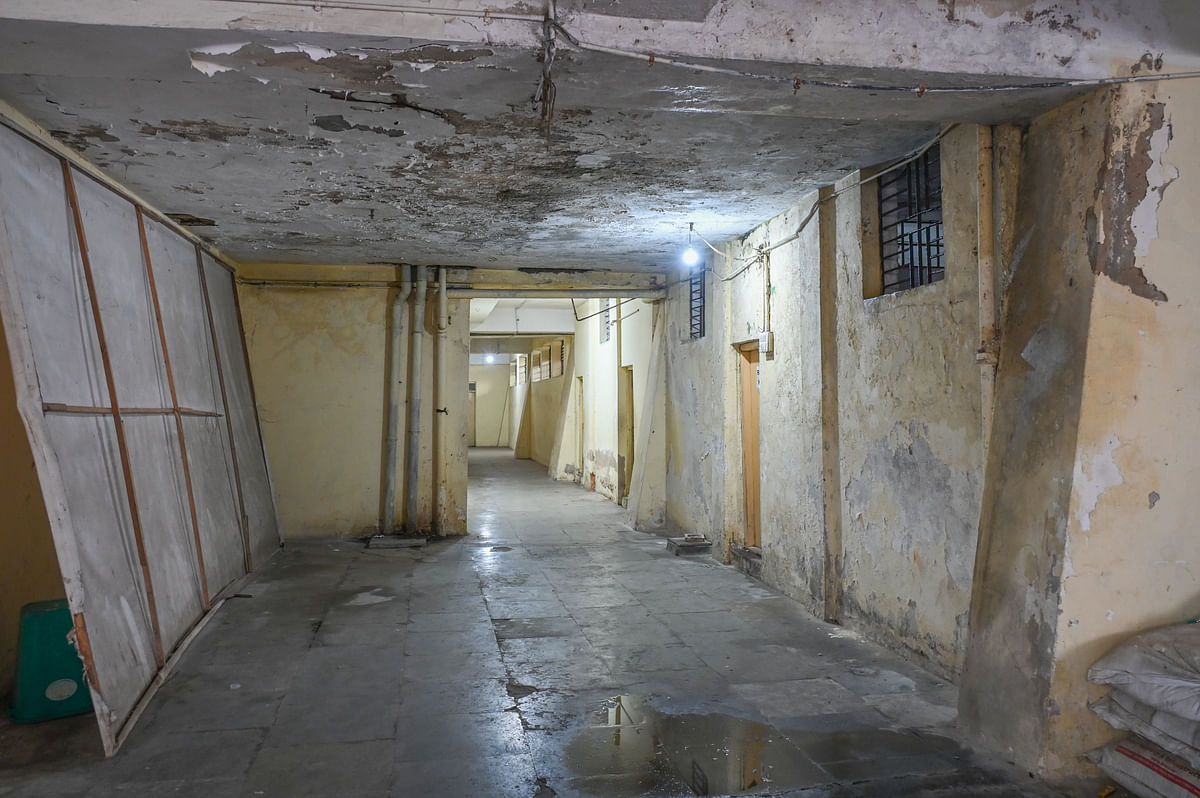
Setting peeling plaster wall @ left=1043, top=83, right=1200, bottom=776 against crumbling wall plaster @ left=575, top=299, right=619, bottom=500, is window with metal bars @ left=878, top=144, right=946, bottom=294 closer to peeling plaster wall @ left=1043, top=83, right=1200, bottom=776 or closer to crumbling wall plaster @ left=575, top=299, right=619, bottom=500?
peeling plaster wall @ left=1043, top=83, right=1200, bottom=776

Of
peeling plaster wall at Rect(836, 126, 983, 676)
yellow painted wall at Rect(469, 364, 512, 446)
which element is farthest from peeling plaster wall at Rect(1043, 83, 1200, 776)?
yellow painted wall at Rect(469, 364, 512, 446)

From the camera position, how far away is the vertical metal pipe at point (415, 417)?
8.52 metres

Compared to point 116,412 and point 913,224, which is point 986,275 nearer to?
point 913,224

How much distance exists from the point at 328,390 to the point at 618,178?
4774 millimetres

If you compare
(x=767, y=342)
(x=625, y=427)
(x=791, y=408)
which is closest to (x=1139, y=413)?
(x=791, y=408)

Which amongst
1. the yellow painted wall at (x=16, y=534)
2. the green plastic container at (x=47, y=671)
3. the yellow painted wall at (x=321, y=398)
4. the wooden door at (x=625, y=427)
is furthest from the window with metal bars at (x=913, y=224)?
the wooden door at (x=625, y=427)

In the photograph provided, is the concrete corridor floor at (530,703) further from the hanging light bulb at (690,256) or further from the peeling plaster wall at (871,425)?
the hanging light bulb at (690,256)

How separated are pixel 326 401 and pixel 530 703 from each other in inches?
220

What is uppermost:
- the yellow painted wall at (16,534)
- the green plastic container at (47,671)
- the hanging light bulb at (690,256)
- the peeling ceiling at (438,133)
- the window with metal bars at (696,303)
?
the peeling ceiling at (438,133)

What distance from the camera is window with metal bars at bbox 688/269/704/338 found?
26.3 ft

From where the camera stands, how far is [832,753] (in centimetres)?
322

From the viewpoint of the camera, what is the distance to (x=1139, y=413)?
3055 millimetres

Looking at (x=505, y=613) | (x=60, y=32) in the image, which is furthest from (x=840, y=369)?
(x=60, y=32)

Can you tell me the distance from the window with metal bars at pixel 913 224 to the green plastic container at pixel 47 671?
4.66 m
